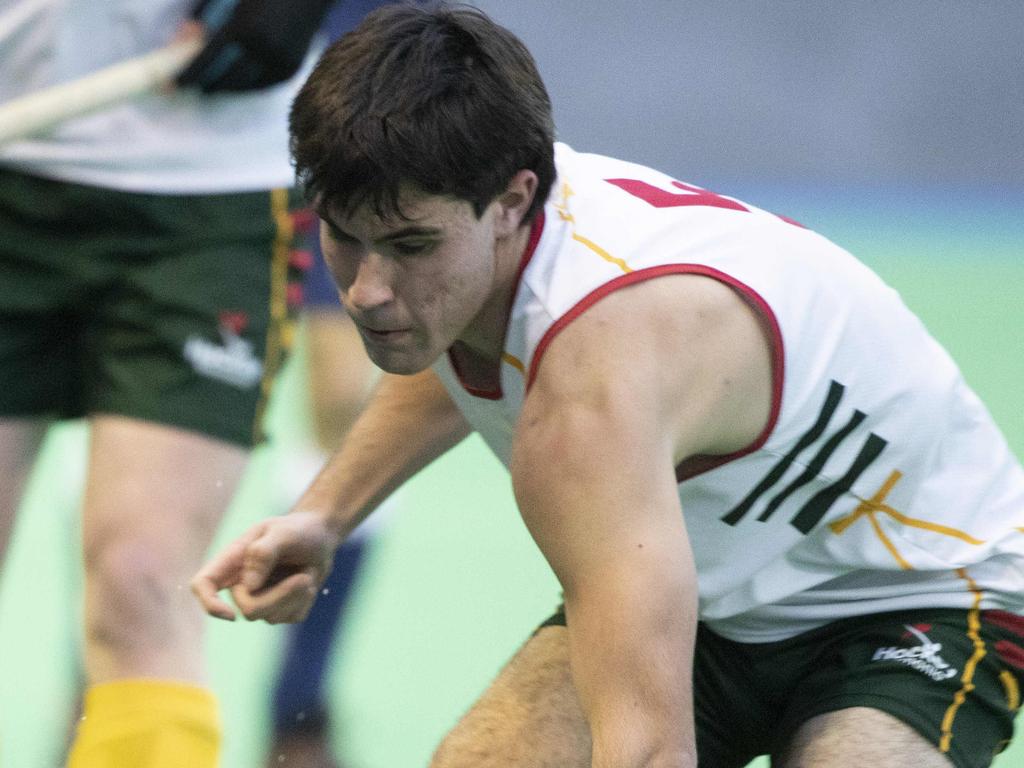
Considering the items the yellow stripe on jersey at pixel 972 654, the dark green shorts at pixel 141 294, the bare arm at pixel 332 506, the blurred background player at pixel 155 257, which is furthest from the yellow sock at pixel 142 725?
the yellow stripe on jersey at pixel 972 654

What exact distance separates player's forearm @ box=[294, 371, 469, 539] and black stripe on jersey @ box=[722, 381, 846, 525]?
1.95 feet

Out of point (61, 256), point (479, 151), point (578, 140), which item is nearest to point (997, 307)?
point (578, 140)

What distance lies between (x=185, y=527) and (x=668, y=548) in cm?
108

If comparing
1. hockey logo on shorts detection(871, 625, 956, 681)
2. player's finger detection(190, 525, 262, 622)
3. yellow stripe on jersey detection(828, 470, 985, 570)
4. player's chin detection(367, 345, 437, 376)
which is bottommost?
player's finger detection(190, 525, 262, 622)

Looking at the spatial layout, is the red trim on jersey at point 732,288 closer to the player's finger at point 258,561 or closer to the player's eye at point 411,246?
the player's eye at point 411,246

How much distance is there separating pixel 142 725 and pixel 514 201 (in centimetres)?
102

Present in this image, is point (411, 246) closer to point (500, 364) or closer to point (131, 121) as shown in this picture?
point (500, 364)

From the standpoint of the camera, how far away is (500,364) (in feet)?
7.47

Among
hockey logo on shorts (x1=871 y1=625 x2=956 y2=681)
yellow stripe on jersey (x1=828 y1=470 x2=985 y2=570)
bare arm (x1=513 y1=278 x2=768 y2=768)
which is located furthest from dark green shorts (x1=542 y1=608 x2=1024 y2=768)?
bare arm (x1=513 y1=278 x2=768 y2=768)

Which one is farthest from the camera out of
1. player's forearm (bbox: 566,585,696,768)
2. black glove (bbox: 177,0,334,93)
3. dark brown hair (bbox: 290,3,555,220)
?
black glove (bbox: 177,0,334,93)

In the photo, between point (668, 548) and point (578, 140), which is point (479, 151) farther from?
point (578, 140)

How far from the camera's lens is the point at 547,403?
80.1 inches

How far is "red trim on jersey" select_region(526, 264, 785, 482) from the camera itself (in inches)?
82.0

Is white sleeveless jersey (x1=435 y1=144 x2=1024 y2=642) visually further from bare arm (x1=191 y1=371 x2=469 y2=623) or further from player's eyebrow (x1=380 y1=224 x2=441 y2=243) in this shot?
bare arm (x1=191 y1=371 x2=469 y2=623)
